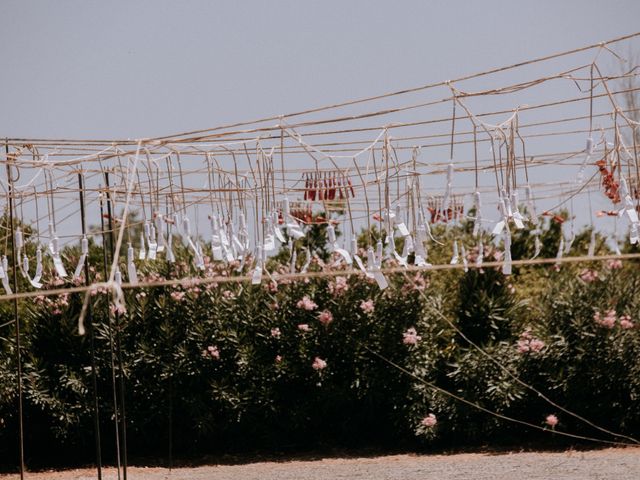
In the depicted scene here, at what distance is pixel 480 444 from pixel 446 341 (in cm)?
117

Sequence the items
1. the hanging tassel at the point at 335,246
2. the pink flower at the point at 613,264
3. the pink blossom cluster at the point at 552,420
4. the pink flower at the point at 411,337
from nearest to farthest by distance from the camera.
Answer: the hanging tassel at the point at 335,246 → the pink blossom cluster at the point at 552,420 → the pink flower at the point at 411,337 → the pink flower at the point at 613,264

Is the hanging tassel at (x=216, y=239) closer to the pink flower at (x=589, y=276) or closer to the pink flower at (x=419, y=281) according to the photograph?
the pink flower at (x=419, y=281)

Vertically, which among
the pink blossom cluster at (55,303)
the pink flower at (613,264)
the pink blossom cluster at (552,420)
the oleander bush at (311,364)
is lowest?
the pink blossom cluster at (552,420)

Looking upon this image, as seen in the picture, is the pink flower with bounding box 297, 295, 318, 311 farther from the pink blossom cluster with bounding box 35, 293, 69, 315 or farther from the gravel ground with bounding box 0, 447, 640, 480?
the pink blossom cluster with bounding box 35, 293, 69, 315

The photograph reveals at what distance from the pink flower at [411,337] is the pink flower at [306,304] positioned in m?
1.00

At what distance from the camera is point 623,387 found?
31.3 ft

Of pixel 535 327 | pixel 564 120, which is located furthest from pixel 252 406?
pixel 564 120

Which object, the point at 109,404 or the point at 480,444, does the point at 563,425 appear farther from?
the point at 109,404

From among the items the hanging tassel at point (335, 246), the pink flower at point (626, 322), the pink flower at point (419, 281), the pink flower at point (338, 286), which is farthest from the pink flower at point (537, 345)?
the hanging tassel at point (335, 246)

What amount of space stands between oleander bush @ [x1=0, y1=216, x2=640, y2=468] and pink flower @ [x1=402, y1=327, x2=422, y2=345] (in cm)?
2

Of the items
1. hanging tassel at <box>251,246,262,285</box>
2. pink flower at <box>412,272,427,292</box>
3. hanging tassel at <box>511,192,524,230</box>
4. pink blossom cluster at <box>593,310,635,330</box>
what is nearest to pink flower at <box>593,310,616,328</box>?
pink blossom cluster at <box>593,310,635,330</box>

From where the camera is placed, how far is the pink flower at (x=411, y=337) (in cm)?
985

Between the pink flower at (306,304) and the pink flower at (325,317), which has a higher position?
the pink flower at (306,304)

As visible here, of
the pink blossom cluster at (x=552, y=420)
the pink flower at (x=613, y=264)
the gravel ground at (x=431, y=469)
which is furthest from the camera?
the pink flower at (x=613, y=264)
